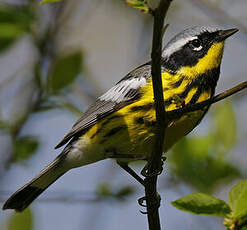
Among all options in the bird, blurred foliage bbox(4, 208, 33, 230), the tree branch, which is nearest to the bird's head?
the bird

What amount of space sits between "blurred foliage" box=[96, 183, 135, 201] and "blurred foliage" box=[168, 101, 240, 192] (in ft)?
1.22

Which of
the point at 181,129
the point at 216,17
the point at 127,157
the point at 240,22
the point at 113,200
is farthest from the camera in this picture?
the point at 216,17

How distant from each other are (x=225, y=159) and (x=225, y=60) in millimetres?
2755

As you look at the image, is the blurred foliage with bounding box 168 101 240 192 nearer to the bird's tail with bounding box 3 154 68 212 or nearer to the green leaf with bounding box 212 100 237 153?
the green leaf with bounding box 212 100 237 153

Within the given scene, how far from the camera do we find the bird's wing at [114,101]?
3.65 metres

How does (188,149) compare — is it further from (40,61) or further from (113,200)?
(40,61)

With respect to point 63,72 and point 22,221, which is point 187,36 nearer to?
point 63,72

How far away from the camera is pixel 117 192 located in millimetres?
3904

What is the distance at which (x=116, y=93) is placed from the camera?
381cm

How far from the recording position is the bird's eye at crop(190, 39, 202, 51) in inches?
148

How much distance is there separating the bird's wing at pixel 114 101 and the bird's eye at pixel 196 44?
1.22 ft

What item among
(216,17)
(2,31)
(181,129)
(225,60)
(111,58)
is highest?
(111,58)

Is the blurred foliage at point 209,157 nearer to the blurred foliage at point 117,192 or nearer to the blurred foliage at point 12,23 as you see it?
the blurred foliage at point 117,192

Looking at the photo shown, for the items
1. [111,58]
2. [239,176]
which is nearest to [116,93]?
[239,176]
